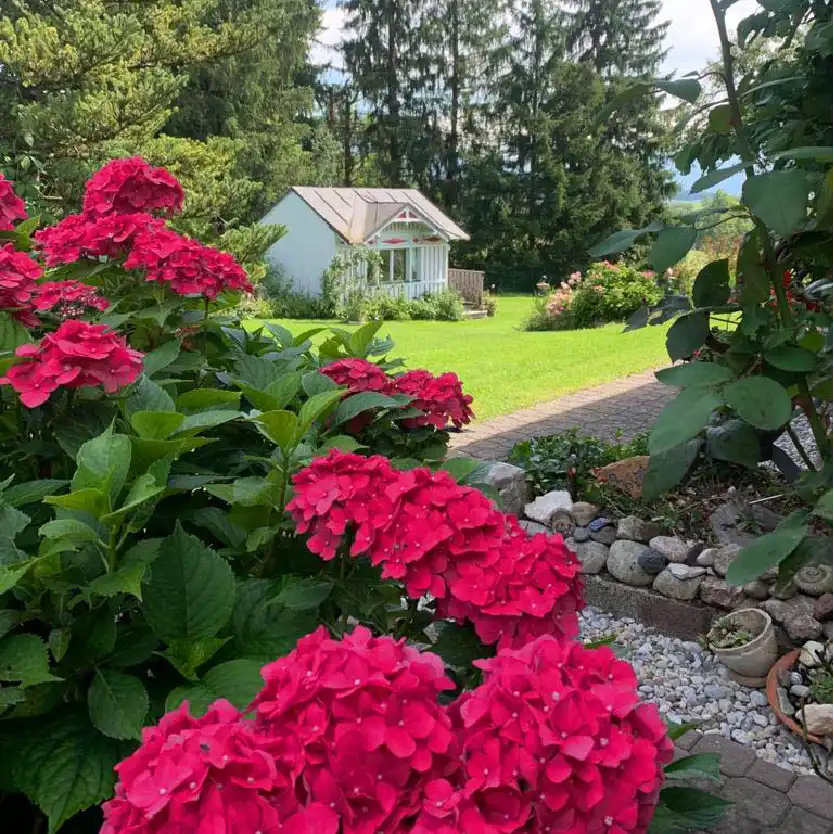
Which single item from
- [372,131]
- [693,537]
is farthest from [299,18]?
[693,537]

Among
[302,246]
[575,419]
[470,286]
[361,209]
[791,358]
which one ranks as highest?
[361,209]

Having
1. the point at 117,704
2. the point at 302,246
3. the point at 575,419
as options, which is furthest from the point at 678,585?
the point at 302,246

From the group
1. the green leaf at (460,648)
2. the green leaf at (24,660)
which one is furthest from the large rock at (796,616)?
the green leaf at (24,660)

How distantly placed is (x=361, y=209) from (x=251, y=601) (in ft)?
61.2

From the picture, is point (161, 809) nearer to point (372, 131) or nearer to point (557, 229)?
point (557, 229)

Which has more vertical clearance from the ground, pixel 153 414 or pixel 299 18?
pixel 299 18

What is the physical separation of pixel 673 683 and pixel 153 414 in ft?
7.30

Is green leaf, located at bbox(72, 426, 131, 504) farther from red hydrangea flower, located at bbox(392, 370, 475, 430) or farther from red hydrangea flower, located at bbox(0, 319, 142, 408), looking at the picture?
red hydrangea flower, located at bbox(392, 370, 475, 430)

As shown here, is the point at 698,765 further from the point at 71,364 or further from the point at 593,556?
the point at 593,556

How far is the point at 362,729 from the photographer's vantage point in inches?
29.4

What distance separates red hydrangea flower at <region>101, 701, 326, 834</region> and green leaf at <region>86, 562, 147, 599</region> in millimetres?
374

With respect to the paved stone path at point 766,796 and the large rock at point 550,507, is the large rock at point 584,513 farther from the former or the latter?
the paved stone path at point 766,796

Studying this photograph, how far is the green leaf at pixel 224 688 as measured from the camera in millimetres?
1144

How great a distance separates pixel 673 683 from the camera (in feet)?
9.34
